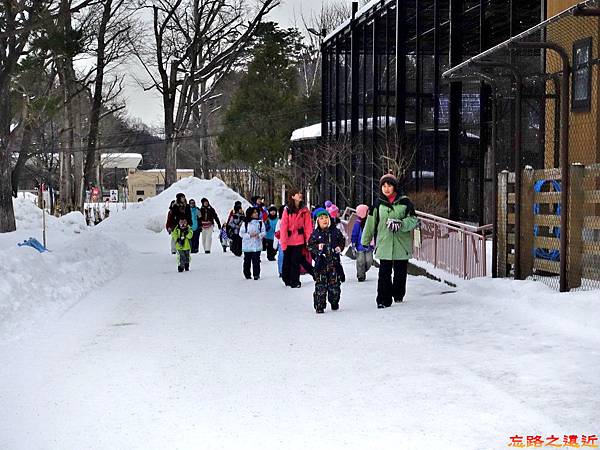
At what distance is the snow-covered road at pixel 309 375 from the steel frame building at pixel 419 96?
17.9 feet

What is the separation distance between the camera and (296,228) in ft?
43.7

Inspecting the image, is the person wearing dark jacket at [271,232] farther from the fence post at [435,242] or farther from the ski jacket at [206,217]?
the fence post at [435,242]

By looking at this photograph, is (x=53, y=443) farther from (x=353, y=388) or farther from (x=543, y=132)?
(x=543, y=132)

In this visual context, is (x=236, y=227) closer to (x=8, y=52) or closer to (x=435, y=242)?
(x=435, y=242)

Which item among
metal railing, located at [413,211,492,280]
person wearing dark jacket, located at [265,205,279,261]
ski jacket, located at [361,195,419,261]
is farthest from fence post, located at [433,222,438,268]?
person wearing dark jacket, located at [265,205,279,261]

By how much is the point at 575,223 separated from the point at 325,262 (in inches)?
117

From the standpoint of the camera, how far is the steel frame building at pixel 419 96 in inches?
848

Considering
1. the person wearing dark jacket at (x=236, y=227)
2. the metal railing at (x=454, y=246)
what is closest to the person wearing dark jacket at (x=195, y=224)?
the person wearing dark jacket at (x=236, y=227)

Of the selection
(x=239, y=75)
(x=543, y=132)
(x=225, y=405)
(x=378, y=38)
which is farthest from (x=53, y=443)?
(x=239, y=75)

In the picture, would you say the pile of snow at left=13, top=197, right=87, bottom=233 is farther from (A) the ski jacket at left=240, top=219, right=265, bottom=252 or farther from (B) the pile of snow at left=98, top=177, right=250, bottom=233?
(A) the ski jacket at left=240, top=219, right=265, bottom=252

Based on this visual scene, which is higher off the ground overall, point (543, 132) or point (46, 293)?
point (543, 132)

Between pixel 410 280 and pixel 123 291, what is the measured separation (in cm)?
459

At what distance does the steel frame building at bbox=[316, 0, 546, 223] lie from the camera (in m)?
21.5

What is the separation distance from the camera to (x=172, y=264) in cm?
1872
